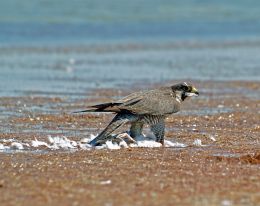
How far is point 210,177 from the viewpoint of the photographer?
340 inches

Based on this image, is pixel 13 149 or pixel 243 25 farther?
pixel 243 25

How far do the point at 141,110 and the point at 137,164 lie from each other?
73.7 inches

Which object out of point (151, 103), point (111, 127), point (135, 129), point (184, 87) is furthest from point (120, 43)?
point (111, 127)

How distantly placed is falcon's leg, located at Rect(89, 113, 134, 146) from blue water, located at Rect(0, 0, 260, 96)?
6.23 meters

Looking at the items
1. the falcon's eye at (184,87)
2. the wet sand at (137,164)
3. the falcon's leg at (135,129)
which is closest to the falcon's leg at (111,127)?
the falcon's leg at (135,129)

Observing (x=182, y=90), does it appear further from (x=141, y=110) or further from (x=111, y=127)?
(x=111, y=127)

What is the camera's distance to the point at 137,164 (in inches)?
374

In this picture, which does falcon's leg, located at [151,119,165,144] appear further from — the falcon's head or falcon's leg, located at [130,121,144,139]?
the falcon's head

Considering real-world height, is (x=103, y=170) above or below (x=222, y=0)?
below

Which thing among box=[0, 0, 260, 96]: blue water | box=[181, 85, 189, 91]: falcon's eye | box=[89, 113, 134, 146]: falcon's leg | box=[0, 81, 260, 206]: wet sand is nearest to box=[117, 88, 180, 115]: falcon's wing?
box=[89, 113, 134, 146]: falcon's leg

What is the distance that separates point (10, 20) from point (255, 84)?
2063 cm

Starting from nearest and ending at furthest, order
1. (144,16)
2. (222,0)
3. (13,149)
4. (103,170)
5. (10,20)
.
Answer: (103,170) < (13,149) < (10,20) < (144,16) < (222,0)

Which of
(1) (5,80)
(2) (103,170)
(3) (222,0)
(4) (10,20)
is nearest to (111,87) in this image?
(1) (5,80)

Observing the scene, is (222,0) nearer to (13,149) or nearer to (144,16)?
(144,16)
